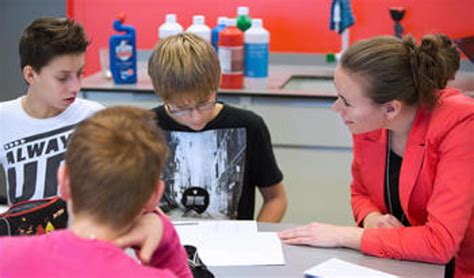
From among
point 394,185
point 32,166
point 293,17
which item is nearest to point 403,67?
point 394,185

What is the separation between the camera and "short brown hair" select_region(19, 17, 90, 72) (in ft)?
5.42

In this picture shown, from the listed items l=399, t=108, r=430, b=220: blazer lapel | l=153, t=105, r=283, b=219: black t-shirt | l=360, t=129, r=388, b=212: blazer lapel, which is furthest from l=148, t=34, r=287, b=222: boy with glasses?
l=399, t=108, r=430, b=220: blazer lapel

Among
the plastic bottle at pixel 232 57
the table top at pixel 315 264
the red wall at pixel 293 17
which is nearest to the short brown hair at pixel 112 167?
the table top at pixel 315 264

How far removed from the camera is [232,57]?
2.51m

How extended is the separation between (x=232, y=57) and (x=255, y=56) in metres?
0.10

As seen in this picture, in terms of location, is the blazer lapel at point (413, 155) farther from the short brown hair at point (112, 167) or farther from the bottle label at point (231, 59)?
the bottle label at point (231, 59)

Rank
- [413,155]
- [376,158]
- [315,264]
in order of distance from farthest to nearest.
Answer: [376,158] → [413,155] → [315,264]

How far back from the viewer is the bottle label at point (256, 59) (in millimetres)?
2539

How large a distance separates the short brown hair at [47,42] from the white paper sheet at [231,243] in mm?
572

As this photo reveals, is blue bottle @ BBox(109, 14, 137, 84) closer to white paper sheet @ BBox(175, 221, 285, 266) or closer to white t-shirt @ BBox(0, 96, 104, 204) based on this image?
white t-shirt @ BBox(0, 96, 104, 204)

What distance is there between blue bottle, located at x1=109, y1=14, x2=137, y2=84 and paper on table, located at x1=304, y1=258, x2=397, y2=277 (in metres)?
1.57

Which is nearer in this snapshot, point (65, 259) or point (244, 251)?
point (65, 259)

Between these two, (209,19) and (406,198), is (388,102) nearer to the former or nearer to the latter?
(406,198)

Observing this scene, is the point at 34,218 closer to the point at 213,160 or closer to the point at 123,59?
the point at 213,160
